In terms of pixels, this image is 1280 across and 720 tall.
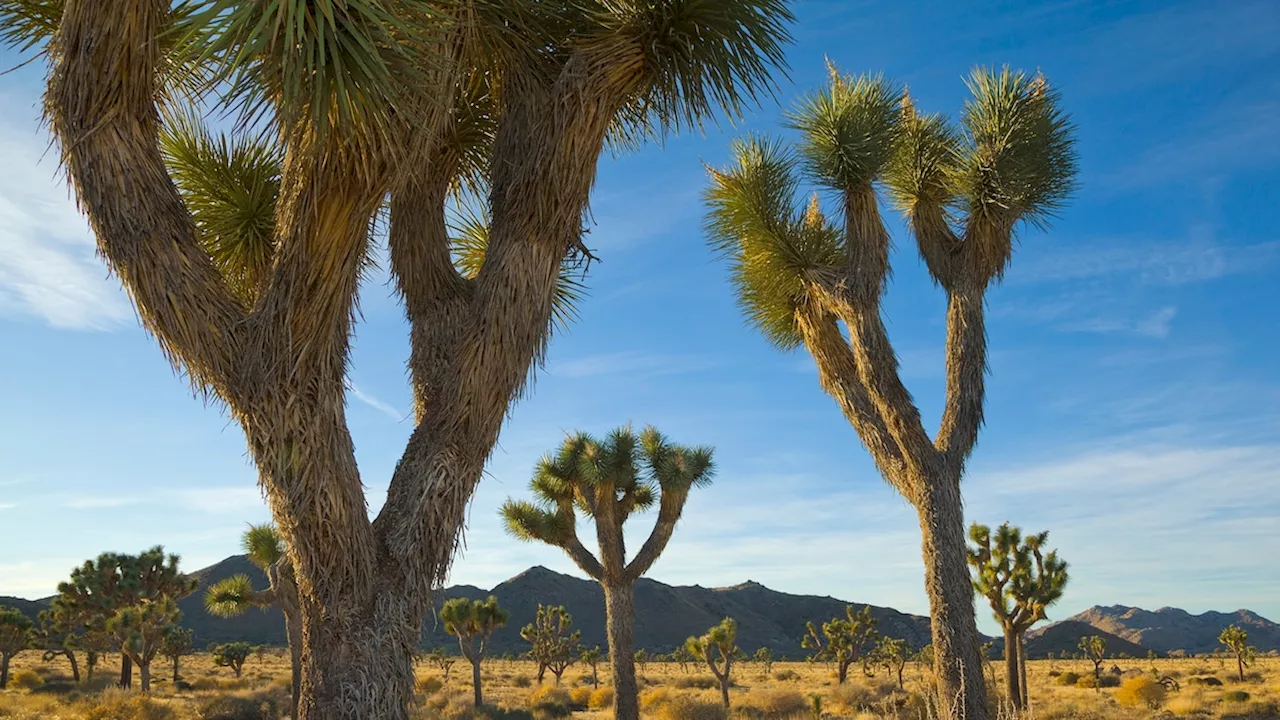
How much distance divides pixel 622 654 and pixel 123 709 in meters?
12.5

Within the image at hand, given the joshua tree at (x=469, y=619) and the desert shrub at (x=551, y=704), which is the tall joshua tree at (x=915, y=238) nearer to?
the desert shrub at (x=551, y=704)

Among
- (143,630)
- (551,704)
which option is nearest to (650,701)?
(551,704)

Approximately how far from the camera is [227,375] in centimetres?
525

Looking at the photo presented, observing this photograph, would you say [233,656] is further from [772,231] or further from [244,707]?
[772,231]

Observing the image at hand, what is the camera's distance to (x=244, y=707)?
2436 centimetres

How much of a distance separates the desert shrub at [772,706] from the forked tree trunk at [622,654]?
576 centimetres

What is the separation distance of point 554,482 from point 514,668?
3613 cm

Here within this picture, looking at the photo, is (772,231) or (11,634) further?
(11,634)

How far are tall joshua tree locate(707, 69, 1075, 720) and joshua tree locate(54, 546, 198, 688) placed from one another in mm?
27718

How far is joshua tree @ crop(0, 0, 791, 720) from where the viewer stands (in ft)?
16.7

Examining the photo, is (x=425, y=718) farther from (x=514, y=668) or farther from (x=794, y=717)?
(x=514, y=668)

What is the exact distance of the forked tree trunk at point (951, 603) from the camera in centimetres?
1053

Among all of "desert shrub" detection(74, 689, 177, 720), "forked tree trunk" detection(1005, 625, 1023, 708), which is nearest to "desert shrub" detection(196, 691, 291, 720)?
A: "desert shrub" detection(74, 689, 177, 720)

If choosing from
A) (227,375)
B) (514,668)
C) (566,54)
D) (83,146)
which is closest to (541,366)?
(227,375)
